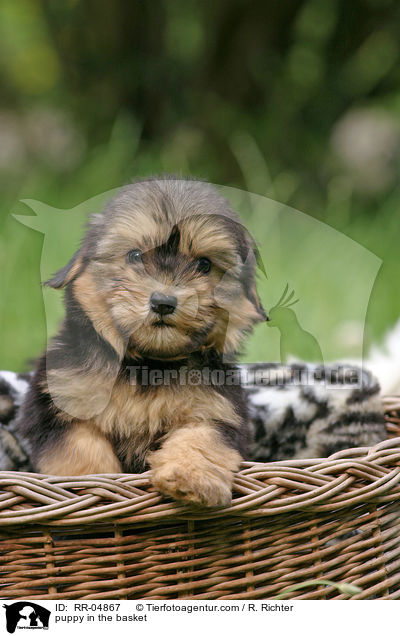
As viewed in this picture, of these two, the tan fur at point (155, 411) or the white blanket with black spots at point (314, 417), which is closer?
the tan fur at point (155, 411)

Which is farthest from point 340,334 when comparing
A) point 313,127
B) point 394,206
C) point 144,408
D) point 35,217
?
point 35,217

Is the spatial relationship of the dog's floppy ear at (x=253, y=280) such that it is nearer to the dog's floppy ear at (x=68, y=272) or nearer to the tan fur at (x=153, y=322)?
the tan fur at (x=153, y=322)

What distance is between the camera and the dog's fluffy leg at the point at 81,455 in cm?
183

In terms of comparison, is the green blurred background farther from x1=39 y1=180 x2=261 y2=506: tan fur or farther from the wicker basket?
the wicker basket

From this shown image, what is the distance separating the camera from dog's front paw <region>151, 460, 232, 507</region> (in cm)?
157

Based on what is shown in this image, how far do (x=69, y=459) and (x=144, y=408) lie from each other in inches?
9.1

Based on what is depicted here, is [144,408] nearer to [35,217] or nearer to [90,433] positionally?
[90,433]

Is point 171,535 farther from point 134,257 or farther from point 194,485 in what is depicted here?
point 134,257

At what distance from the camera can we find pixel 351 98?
2.57 metres

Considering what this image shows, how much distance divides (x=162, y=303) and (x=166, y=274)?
0.09m
